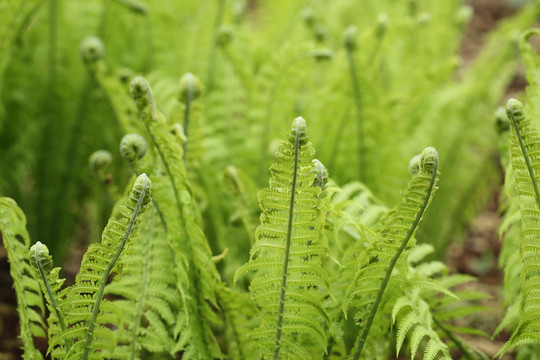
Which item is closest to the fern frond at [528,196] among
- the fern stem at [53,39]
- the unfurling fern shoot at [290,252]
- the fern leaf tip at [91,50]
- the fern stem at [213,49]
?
the unfurling fern shoot at [290,252]

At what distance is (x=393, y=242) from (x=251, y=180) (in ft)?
1.62

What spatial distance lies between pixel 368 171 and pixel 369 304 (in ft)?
2.61

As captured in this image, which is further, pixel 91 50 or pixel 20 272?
pixel 91 50

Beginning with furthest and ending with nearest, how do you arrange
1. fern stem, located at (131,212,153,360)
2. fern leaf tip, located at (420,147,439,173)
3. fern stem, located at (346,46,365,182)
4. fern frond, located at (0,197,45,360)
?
1. fern stem, located at (346,46,365,182)
2. fern stem, located at (131,212,153,360)
3. fern frond, located at (0,197,45,360)
4. fern leaf tip, located at (420,147,439,173)

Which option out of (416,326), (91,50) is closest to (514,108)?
(416,326)

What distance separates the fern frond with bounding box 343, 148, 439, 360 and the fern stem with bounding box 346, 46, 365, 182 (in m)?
0.65

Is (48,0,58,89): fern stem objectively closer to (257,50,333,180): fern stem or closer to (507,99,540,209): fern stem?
(257,50,333,180): fern stem

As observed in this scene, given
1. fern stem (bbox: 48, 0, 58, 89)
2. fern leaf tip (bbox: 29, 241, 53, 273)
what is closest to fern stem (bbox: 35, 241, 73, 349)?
fern leaf tip (bbox: 29, 241, 53, 273)

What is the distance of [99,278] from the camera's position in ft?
2.72

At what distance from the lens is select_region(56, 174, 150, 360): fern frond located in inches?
30.6

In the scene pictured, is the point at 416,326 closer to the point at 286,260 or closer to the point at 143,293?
the point at 286,260

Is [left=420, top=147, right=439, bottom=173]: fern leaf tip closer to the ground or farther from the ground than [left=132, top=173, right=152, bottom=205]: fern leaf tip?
farther from the ground

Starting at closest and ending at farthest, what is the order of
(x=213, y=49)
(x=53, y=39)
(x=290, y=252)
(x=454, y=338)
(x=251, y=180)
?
1. (x=290, y=252)
2. (x=454, y=338)
3. (x=251, y=180)
4. (x=53, y=39)
5. (x=213, y=49)

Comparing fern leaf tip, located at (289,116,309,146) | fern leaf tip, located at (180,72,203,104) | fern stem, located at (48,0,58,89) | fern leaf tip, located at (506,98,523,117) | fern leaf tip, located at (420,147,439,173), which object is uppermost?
fern stem, located at (48,0,58,89)
